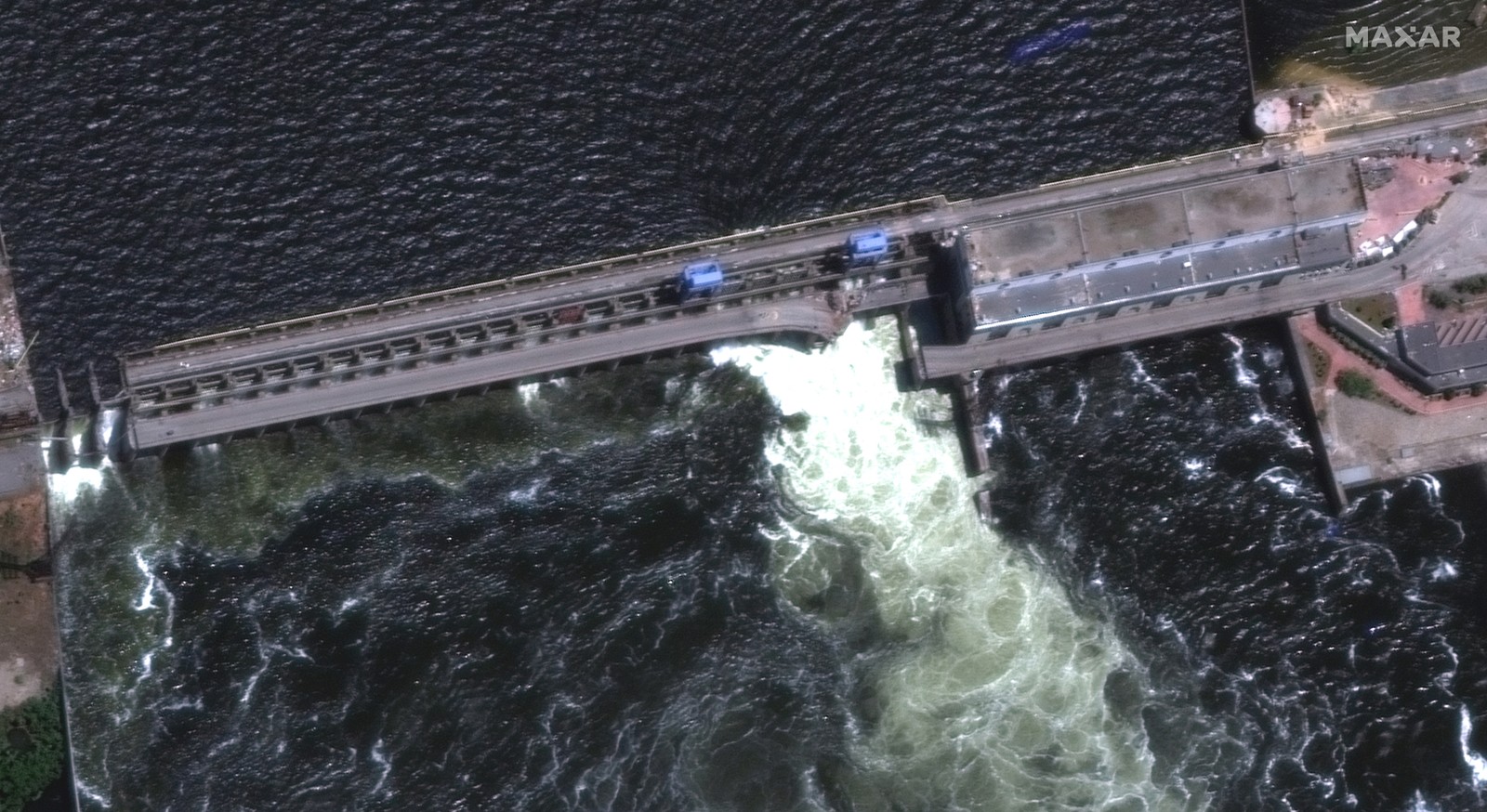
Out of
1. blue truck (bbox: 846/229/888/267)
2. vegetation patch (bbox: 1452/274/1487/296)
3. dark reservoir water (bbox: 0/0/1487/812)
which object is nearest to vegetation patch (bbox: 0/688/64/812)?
dark reservoir water (bbox: 0/0/1487/812)

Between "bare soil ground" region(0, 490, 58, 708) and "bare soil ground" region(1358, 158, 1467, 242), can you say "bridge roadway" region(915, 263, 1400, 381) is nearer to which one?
"bare soil ground" region(1358, 158, 1467, 242)

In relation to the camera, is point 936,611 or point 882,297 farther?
point 882,297

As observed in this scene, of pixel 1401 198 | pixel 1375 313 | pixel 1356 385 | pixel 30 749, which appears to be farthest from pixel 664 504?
pixel 1401 198

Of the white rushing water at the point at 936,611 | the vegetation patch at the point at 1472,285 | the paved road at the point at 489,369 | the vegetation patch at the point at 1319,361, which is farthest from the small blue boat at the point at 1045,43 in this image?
the vegetation patch at the point at 1472,285

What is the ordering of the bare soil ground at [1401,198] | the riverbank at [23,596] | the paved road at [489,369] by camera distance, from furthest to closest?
the bare soil ground at [1401,198]
the paved road at [489,369]
the riverbank at [23,596]

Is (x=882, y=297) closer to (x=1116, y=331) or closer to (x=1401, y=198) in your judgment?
(x=1116, y=331)

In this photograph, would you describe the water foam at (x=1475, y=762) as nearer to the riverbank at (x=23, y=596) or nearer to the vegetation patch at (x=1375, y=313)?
the vegetation patch at (x=1375, y=313)
